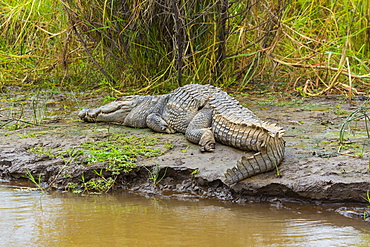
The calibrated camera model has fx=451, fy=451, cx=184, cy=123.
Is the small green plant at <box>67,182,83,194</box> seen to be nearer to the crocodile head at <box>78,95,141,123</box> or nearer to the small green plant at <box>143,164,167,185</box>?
the small green plant at <box>143,164,167,185</box>

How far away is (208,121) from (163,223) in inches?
64.4

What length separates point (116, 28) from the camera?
6.43 metres

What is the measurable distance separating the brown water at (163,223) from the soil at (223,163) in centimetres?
14

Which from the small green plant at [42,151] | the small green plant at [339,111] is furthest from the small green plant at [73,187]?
the small green plant at [339,111]

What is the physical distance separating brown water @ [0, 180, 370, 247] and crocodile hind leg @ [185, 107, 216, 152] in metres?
0.74

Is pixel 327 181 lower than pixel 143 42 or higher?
lower

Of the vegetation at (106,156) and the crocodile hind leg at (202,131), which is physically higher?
the crocodile hind leg at (202,131)

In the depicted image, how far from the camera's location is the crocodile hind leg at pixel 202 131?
153 inches

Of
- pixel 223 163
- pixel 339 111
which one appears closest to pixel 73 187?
pixel 223 163

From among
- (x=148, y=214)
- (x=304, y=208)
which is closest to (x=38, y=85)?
(x=148, y=214)

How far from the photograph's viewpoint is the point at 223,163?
141 inches

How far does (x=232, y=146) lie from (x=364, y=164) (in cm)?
112

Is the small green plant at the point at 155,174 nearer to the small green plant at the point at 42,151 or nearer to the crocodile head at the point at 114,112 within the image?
the small green plant at the point at 42,151

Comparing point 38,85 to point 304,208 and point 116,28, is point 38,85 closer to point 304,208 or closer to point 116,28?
point 116,28
